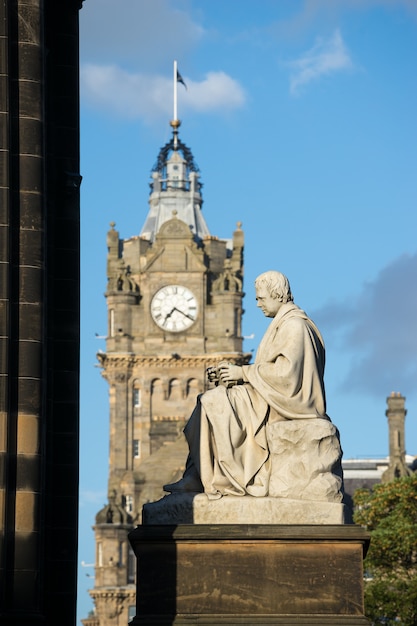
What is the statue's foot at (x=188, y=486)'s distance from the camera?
83.3 ft

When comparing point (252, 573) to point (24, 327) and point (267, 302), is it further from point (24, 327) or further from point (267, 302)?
point (24, 327)

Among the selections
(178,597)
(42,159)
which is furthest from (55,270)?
(178,597)

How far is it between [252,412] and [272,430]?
0.40 meters

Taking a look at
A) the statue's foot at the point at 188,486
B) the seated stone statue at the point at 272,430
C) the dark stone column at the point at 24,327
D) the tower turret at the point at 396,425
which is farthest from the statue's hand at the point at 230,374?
the tower turret at the point at 396,425

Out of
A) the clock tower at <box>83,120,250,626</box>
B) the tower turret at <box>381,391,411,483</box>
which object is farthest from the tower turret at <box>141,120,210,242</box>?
the tower turret at <box>381,391,411,483</box>

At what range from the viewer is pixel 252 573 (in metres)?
24.9

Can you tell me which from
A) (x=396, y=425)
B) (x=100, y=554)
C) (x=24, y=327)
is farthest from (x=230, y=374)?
(x=100, y=554)

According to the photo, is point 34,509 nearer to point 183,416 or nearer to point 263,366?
point 263,366

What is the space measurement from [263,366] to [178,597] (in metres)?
2.96

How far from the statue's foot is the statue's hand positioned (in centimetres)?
126

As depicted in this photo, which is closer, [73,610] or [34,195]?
[34,195]

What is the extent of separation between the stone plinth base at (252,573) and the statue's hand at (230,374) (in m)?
1.83

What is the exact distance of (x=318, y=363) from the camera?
84.1ft

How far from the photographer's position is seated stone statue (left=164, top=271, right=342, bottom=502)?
81.9ft
